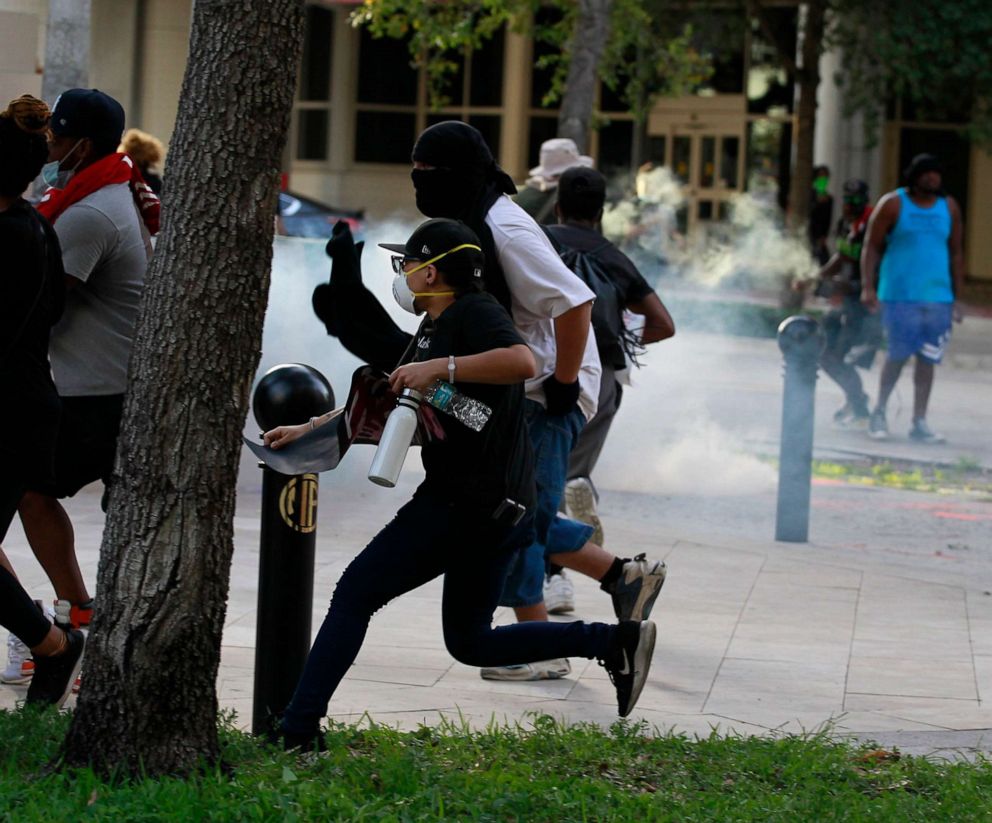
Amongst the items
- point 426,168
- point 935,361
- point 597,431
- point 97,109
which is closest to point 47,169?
point 97,109

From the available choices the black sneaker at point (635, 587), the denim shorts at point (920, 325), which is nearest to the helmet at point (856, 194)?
the denim shorts at point (920, 325)

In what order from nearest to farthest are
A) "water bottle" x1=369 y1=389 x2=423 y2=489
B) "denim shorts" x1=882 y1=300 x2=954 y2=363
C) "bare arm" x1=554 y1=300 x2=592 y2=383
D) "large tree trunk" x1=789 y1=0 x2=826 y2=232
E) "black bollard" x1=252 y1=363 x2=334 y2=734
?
"water bottle" x1=369 y1=389 x2=423 y2=489, "black bollard" x1=252 y1=363 x2=334 y2=734, "bare arm" x1=554 y1=300 x2=592 y2=383, "denim shorts" x1=882 y1=300 x2=954 y2=363, "large tree trunk" x1=789 y1=0 x2=826 y2=232

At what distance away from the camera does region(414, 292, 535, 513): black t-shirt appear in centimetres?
445

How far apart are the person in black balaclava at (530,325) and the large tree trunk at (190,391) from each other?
1.70 feet

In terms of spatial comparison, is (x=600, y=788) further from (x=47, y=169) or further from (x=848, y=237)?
(x=848, y=237)

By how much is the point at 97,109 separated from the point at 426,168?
1.08 m

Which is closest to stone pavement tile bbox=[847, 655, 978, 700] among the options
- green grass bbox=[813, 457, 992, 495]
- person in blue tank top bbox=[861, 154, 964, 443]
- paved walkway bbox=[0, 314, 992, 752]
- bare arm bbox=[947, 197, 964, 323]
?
paved walkway bbox=[0, 314, 992, 752]

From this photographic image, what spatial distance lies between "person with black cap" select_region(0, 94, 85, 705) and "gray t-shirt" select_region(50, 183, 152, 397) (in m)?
0.30

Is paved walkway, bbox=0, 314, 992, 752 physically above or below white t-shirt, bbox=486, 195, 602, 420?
below

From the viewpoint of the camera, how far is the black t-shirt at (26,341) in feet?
15.8

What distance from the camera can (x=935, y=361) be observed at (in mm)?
12297

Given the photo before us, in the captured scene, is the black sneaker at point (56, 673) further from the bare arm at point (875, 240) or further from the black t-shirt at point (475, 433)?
the bare arm at point (875, 240)

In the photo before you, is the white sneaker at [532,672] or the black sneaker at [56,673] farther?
the white sneaker at [532,672]

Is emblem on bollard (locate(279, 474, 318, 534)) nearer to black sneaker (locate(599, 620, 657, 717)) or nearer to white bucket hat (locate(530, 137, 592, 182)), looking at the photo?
black sneaker (locate(599, 620, 657, 717))
